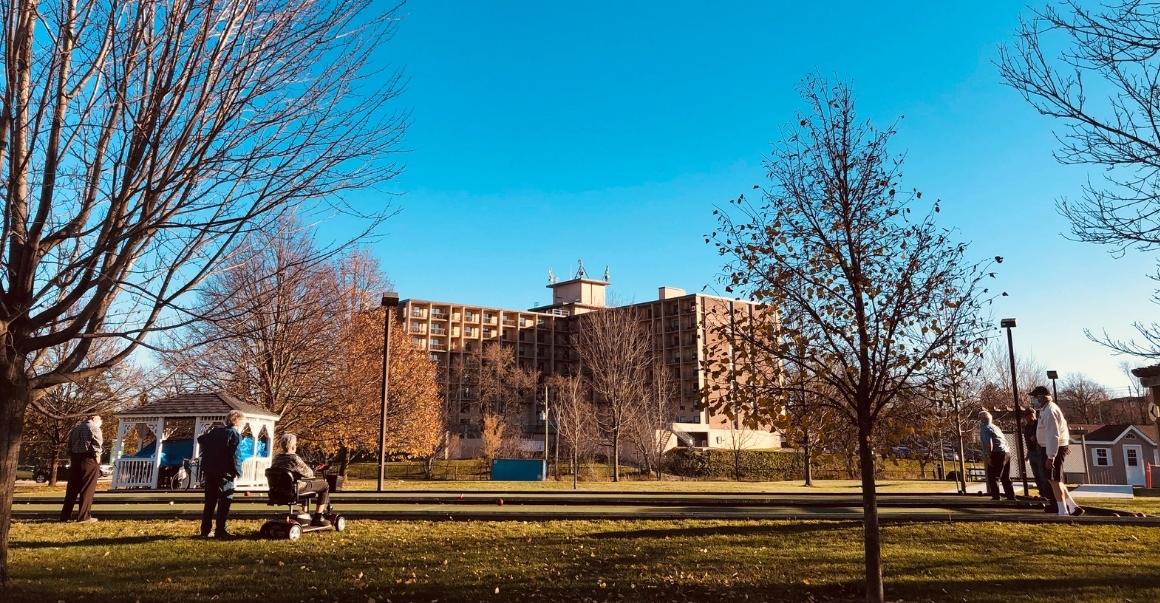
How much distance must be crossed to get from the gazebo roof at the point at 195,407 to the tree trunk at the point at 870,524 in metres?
20.7

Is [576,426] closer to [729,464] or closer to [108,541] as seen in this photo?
[729,464]

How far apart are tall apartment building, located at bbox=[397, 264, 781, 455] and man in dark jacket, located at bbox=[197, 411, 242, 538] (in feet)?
224

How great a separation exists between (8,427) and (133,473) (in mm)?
20537

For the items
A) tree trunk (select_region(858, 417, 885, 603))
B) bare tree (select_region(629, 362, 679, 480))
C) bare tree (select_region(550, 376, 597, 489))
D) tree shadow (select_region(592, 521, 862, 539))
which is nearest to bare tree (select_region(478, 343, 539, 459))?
bare tree (select_region(550, 376, 597, 489))

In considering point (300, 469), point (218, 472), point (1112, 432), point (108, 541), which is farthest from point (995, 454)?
point (1112, 432)

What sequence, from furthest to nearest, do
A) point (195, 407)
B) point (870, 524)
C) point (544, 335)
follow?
point (544, 335) → point (195, 407) → point (870, 524)

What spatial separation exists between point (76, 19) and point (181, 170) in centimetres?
139

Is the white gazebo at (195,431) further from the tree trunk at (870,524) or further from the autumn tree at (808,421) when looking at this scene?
the tree trunk at (870,524)

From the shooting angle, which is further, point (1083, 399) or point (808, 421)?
point (1083, 399)

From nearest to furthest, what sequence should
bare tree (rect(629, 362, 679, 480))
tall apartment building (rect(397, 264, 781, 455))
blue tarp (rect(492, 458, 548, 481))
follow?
blue tarp (rect(492, 458, 548, 481)) → bare tree (rect(629, 362, 679, 480)) → tall apartment building (rect(397, 264, 781, 455))

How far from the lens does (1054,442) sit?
35.2ft

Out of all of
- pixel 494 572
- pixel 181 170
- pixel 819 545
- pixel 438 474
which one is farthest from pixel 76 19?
pixel 438 474

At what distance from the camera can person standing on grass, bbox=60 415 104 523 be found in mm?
11500

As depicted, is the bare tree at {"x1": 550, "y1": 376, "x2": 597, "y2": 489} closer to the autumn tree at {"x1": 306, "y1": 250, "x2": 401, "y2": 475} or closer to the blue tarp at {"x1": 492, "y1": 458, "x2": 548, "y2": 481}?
the blue tarp at {"x1": 492, "y1": 458, "x2": 548, "y2": 481}
